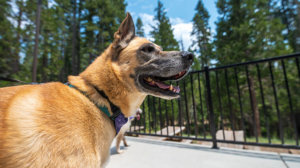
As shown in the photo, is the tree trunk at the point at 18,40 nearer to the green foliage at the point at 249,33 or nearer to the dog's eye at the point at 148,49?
the dog's eye at the point at 148,49

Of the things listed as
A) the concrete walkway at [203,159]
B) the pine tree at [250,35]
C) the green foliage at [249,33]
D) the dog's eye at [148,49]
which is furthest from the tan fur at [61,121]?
the green foliage at [249,33]

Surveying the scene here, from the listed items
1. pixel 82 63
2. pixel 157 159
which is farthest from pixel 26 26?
pixel 157 159

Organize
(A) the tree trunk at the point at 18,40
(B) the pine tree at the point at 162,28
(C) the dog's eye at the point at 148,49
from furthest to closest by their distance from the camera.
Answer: (B) the pine tree at the point at 162,28 < (A) the tree trunk at the point at 18,40 < (C) the dog's eye at the point at 148,49

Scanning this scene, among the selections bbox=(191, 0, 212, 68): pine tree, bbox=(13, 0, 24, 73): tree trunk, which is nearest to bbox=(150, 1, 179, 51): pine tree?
bbox=(191, 0, 212, 68): pine tree

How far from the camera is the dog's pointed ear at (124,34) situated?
1.29m

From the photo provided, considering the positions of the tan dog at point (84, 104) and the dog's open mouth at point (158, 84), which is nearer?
the tan dog at point (84, 104)

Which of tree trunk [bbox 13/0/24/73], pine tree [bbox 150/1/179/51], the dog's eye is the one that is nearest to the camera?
the dog's eye

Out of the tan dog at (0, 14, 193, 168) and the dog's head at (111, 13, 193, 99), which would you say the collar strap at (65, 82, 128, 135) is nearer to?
the tan dog at (0, 14, 193, 168)

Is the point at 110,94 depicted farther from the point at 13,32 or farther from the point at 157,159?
the point at 13,32

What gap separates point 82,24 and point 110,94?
16.6 meters

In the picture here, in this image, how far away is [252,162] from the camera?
206cm

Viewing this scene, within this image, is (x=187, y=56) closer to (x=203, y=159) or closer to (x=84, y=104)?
(x=84, y=104)

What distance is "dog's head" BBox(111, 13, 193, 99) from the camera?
48.8 inches

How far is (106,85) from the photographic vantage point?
1072mm
